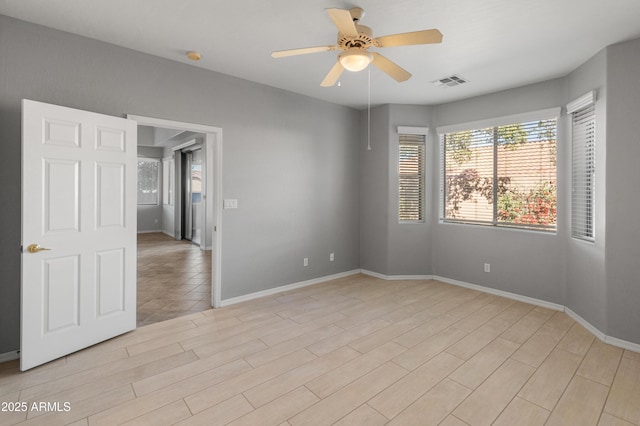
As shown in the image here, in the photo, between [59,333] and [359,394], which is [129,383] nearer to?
[59,333]

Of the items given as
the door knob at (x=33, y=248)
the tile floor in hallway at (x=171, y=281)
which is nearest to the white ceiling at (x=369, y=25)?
the door knob at (x=33, y=248)

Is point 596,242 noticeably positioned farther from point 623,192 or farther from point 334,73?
point 334,73

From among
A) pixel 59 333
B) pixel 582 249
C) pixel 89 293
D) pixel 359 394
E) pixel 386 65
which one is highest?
pixel 386 65

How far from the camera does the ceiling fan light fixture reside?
2.29 metres

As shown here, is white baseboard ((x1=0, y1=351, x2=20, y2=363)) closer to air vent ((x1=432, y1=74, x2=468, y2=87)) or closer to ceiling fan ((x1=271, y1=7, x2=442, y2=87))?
ceiling fan ((x1=271, y1=7, x2=442, y2=87))

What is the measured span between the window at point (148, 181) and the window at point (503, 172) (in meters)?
8.89

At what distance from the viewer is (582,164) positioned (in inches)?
136

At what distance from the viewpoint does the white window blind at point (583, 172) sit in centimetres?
332

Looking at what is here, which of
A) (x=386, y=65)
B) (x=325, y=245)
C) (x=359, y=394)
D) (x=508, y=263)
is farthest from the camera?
(x=325, y=245)

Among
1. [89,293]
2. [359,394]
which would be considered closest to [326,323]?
[359,394]

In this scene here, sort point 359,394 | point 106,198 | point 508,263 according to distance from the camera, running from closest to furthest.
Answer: point 359,394, point 106,198, point 508,263

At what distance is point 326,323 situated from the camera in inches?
132

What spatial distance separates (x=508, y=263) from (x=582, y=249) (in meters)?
0.92

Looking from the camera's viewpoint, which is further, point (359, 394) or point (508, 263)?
point (508, 263)
